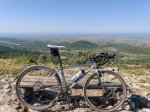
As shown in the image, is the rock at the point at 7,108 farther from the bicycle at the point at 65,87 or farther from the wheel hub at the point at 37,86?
the wheel hub at the point at 37,86

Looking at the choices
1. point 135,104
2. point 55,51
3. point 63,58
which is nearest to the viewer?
point 55,51

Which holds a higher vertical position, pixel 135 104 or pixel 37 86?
pixel 37 86

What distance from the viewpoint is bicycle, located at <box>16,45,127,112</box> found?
18.2 feet

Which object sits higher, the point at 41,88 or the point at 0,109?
the point at 41,88

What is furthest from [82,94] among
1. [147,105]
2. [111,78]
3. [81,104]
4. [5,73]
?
[5,73]

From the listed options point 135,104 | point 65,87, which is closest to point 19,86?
point 65,87

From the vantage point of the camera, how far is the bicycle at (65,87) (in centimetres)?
554

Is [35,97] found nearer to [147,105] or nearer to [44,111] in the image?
[44,111]

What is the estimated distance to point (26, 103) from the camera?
5547 millimetres

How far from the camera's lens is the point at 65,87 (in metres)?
5.68

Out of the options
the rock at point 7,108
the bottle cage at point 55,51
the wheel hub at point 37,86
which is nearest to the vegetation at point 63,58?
the bottle cage at point 55,51

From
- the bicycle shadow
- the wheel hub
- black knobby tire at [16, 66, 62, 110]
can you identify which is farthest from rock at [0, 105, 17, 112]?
the bicycle shadow

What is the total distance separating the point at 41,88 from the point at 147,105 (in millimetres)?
2669

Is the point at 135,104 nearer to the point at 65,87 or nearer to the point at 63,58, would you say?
the point at 65,87
